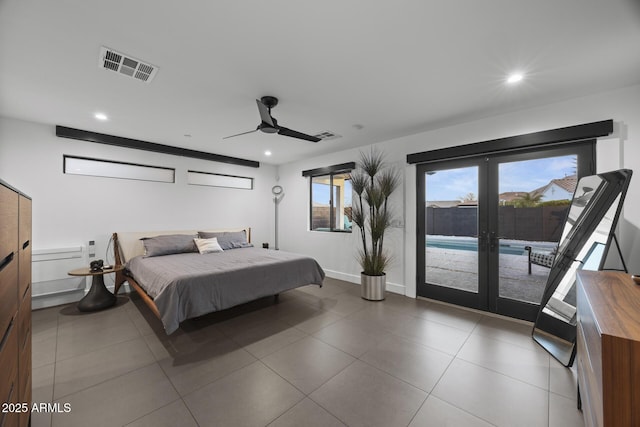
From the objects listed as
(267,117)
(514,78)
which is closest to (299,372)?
(267,117)

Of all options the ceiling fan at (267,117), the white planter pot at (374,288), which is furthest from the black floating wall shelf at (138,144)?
the white planter pot at (374,288)

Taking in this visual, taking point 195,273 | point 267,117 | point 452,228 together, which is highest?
point 267,117

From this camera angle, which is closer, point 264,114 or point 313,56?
point 313,56

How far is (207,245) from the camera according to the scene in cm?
454

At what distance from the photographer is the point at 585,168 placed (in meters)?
2.73

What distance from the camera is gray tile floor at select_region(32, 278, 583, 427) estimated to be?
1671 millimetres

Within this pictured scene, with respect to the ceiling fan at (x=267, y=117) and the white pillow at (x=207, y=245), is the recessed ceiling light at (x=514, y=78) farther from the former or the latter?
the white pillow at (x=207, y=245)

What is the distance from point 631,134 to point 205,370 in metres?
4.63

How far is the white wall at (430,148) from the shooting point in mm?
2461

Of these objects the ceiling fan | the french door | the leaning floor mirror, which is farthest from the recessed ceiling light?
the ceiling fan

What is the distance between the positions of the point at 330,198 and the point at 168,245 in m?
3.16

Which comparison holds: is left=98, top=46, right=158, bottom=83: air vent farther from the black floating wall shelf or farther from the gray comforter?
the black floating wall shelf

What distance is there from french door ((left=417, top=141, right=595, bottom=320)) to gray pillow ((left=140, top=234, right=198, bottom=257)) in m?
4.00

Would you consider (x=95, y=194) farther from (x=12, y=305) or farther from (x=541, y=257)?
(x=541, y=257)
